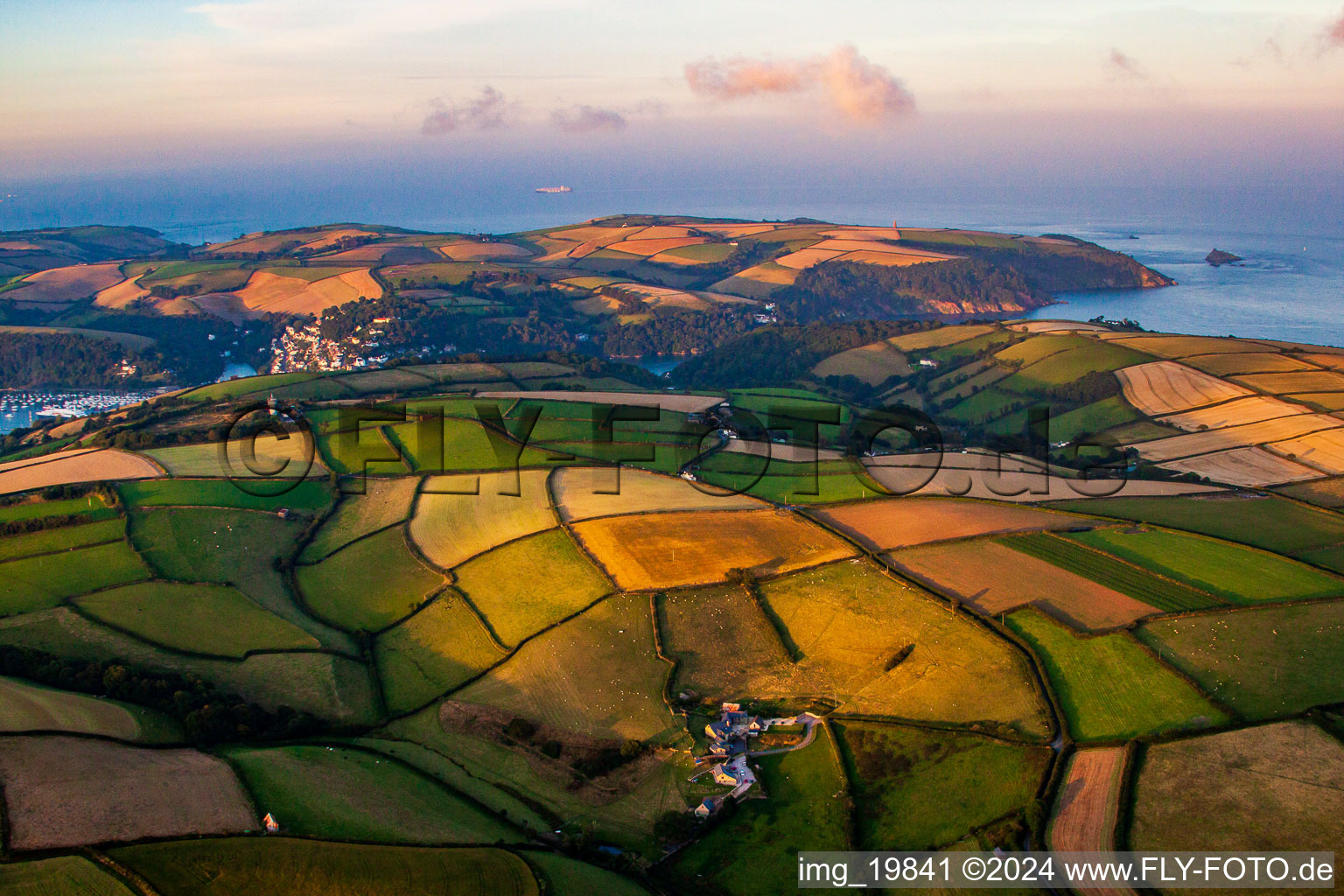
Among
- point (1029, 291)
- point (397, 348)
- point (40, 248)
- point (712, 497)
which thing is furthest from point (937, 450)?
point (40, 248)

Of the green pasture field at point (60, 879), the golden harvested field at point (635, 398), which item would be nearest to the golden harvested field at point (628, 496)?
the golden harvested field at point (635, 398)

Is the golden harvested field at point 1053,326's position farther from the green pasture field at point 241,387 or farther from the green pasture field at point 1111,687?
the green pasture field at point 241,387

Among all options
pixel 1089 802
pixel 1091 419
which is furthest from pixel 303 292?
pixel 1089 802

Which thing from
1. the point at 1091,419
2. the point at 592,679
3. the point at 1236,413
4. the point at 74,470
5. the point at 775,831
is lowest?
the point at 775,831

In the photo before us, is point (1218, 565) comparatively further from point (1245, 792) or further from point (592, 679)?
point (592, 679)

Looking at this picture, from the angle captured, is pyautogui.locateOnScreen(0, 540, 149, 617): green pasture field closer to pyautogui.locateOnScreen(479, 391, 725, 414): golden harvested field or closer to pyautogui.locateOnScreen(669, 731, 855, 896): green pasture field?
pyautogui.locateOnScreen(669, 731, 855, 896): green pasture field
